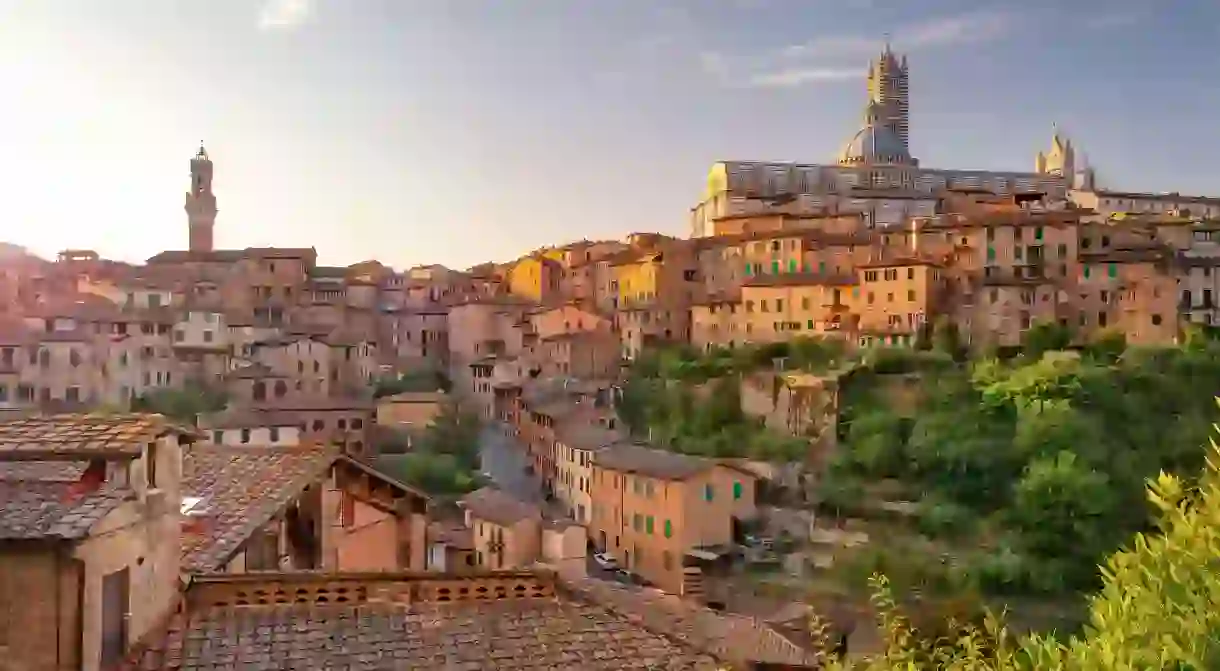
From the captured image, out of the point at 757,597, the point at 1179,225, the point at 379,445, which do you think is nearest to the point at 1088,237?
the point at 1179,225

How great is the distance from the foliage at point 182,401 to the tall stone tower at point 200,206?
25.8 metres

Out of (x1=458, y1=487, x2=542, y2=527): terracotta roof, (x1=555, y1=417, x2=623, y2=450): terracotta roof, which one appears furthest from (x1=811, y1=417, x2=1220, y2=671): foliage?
(x1=555, y1=417, x2=623, y2=450): terracotta roof

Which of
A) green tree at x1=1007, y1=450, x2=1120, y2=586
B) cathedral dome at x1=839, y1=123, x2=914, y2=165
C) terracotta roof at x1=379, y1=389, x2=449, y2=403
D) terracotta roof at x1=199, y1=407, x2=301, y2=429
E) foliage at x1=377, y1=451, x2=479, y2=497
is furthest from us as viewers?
cathedral dome at x1=839, y1=123, x2=914, y2=165

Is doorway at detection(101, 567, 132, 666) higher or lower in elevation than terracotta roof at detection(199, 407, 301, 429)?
higher

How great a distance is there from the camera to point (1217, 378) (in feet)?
138

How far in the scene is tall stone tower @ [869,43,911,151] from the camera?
268 feet

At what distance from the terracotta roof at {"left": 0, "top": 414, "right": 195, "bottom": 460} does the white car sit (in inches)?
1041

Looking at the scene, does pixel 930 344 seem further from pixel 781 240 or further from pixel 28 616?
pixel 28 616

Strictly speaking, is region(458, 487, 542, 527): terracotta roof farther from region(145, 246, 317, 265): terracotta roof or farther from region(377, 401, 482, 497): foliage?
region(145, 246, 317, 265): terracotta roof

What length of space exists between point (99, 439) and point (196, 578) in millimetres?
1031

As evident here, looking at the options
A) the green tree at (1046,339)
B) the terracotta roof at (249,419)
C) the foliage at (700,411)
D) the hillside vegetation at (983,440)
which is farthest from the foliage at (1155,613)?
the green tree at (1046,339)

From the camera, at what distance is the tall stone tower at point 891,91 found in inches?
3219

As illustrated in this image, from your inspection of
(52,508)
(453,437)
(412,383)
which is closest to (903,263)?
(453,437)

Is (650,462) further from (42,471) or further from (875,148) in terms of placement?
(875,148)
